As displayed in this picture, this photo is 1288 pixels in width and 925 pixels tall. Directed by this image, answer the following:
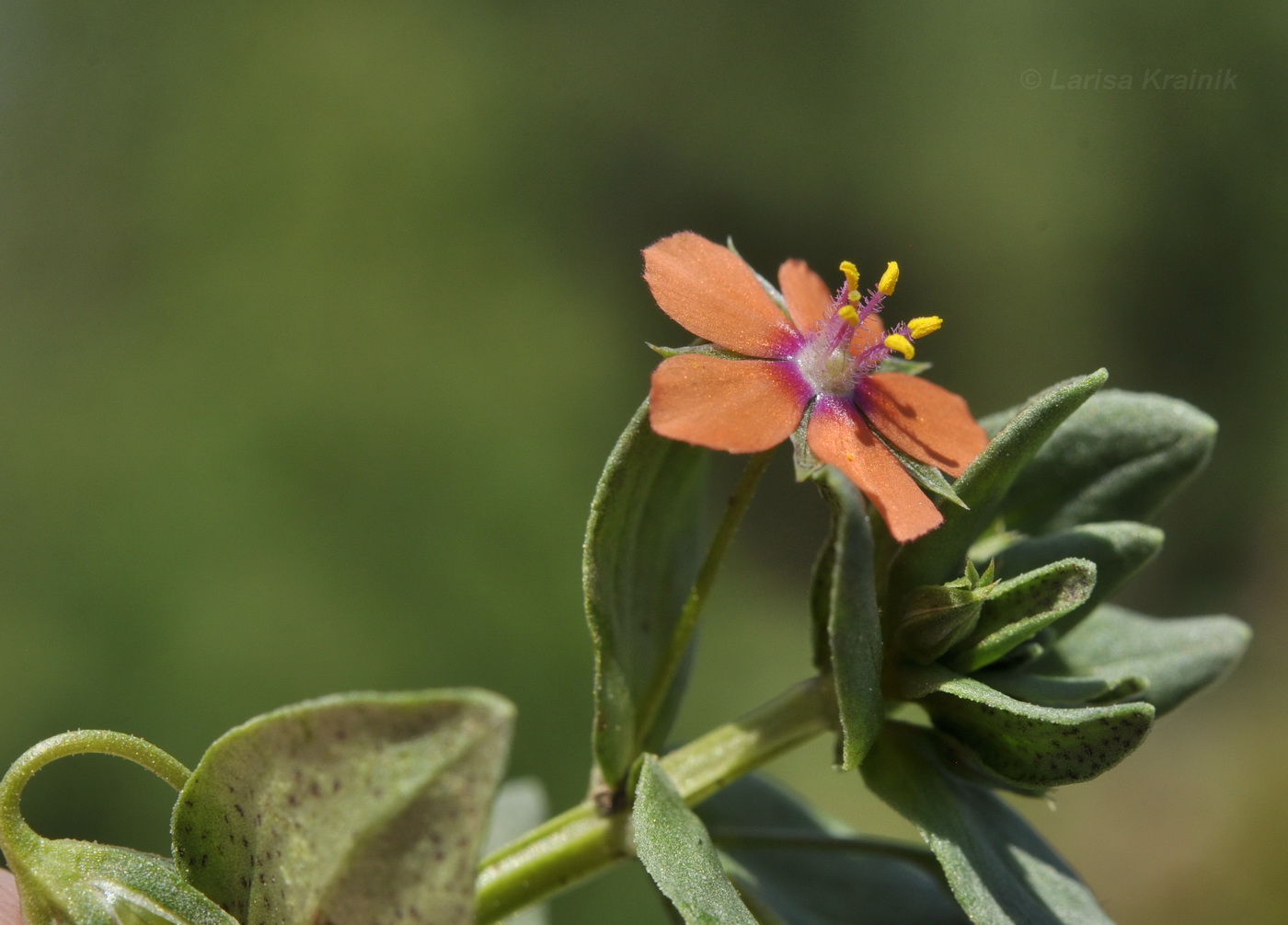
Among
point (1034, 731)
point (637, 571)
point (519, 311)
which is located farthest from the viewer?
point (519, 311)

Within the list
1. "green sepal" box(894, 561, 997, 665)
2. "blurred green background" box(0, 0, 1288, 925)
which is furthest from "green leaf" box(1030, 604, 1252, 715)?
"blurred green background" box(0, 0, 1288, 925)

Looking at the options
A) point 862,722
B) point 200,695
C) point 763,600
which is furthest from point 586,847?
point 763,600

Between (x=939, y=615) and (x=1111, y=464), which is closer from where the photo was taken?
(x=939, y=615)

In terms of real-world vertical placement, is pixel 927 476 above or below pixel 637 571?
above

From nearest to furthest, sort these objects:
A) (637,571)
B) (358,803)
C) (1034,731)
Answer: (358,803), (1034,731), (637,571)

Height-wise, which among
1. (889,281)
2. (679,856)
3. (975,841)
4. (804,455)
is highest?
(889,281)

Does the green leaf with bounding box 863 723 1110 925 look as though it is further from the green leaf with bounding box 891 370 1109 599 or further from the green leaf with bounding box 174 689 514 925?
the green leaf with bounding box 174 689 514 925

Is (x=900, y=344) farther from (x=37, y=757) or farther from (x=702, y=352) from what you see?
(x=37, y=757)

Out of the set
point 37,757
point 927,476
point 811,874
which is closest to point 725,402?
point 927,476
